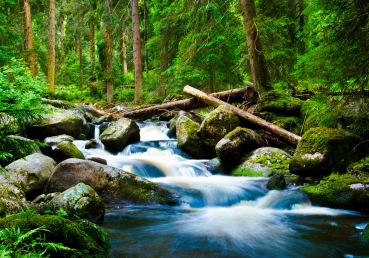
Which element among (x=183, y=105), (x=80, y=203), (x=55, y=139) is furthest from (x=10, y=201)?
(x=183, y=105)

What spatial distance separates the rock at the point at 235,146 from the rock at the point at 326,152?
6.23ft

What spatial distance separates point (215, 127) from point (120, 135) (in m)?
3.49

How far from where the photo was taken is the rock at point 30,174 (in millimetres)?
6473

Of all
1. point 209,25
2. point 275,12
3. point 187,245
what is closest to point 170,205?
point 187,245

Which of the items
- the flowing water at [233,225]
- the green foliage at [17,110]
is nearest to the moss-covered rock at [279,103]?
the flowing water at [233,225]

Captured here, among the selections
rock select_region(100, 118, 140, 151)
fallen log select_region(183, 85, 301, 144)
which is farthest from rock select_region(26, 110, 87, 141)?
fallen log select_region(183, 85, 301, 144)

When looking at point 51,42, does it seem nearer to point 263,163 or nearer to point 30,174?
point 30,174

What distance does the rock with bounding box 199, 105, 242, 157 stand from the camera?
10.4m

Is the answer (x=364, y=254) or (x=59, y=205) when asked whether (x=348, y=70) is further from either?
(x=59, y=205)

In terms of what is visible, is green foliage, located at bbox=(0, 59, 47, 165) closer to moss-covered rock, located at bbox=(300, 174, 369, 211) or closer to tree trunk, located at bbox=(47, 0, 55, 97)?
moss-covered rock, located at bbox=(300, 174, 369, 211)

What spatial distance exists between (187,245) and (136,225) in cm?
126

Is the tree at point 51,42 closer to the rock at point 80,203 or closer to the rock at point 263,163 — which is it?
the rock at point 263,163

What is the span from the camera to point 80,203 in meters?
5.05

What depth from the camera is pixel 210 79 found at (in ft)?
53.5
